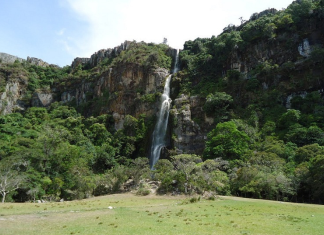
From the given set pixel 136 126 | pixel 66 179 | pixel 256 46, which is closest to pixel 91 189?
pixel 66 179

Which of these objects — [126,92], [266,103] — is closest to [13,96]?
[126,92]

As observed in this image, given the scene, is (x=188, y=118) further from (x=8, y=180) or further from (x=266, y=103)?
(x=8, y=180)

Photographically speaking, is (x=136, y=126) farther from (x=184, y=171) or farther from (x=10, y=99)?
(x=10, y=99)

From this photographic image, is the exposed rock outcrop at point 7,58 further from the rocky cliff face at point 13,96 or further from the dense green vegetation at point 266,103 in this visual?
the dense green vegetation at point 266,103

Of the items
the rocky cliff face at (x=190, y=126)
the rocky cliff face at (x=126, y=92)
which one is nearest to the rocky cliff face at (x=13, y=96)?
the rocky cliff face at (x=126, y=92)

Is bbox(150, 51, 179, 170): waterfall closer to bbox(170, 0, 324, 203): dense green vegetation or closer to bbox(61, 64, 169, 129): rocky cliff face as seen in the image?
bbox(61, 64, 169, 129): rocky cliff face

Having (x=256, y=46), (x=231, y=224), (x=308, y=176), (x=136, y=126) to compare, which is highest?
(x=256, y=46)

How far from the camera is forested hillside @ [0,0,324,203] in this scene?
3047 centimetres

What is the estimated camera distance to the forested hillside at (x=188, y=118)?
30.5 metres

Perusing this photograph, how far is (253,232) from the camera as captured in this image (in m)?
11.1

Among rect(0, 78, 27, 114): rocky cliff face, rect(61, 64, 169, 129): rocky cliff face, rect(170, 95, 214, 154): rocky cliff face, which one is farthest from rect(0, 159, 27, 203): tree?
rect(0, 78, 27, 114): rocky cliff face

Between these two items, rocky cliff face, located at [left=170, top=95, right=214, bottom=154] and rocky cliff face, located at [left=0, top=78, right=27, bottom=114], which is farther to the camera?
rocky cliff face, located at [left=0, top=78, right=27, bottom=114]

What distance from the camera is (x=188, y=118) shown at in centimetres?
5038

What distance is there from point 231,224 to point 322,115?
3345 centimetres
